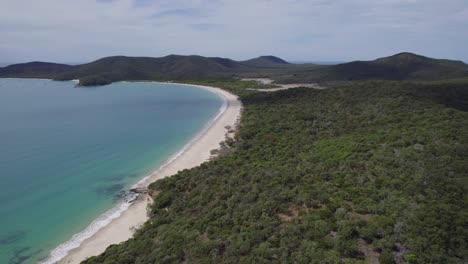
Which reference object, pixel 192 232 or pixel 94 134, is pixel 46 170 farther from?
pixel 192 232

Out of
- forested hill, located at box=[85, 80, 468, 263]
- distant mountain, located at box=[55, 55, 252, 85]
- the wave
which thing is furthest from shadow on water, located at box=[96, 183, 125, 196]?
distant mountain, located at box=[55, 55, 252, 85]

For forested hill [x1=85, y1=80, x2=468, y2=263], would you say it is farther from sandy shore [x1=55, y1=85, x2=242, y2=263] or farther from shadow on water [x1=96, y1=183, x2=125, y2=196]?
shadow on water [x1=96, y1=183, x2=125, y2=196]

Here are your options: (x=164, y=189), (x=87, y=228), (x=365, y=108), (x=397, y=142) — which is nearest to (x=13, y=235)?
(x=87, y=228)

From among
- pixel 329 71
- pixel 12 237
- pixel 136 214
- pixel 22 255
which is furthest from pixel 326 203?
pixel 329 71

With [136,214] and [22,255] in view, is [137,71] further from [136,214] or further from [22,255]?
[22,255]

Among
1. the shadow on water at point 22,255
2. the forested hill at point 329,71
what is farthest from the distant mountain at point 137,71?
the shadow on water at point 22,255

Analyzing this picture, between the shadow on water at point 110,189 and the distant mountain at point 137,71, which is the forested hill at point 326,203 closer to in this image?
the shadow on water at point 110,189
